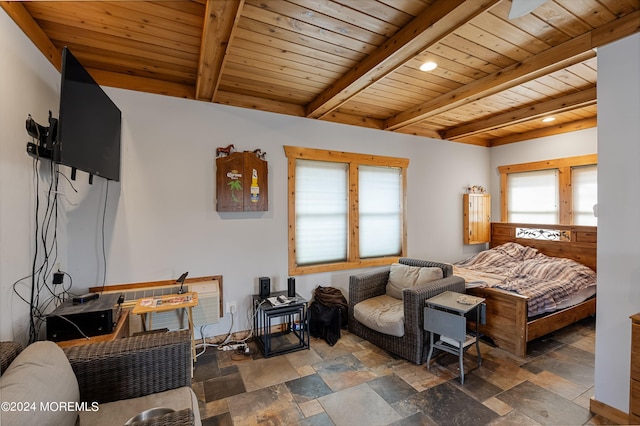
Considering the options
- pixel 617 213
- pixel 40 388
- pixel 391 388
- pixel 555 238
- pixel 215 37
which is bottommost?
pixel 391 388

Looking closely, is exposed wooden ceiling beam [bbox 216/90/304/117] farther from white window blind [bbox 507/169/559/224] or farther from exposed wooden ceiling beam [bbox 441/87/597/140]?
white window blind [bbox 507/169/559/224]

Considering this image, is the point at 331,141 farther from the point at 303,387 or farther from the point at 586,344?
the point at 586,344

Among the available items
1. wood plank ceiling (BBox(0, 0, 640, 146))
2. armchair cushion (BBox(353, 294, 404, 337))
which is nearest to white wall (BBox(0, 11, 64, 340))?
wood plank ceiling (BBox(0, 0, 640, 146))

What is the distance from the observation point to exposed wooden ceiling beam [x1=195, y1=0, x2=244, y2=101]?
1614 millimetres

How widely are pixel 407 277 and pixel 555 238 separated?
2.68 meters

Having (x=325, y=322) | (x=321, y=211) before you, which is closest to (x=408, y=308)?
(x=325, y=322)

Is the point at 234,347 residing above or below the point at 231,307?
below

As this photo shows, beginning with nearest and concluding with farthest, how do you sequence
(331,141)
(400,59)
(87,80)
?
(87,80)
(400,59)
(331,141)

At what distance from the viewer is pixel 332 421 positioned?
1968mm

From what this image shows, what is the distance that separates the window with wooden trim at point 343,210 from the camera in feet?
11.8

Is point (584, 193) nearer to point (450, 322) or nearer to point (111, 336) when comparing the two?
point (450, 322)

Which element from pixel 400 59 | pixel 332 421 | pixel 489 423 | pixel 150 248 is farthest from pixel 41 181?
pixel 489 423

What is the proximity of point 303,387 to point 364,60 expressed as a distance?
2712 millimetres

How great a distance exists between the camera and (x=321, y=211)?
3.73 meters
